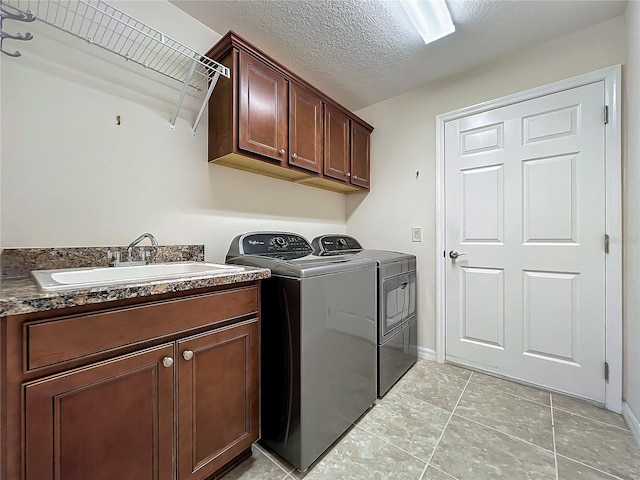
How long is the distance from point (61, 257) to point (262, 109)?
1270mm

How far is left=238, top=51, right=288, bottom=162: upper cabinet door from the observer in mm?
1575

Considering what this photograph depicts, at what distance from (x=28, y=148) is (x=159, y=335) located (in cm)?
101

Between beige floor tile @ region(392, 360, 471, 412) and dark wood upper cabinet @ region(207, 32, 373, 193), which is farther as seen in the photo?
beige floor tile @ region(392, 360, 471, 412)

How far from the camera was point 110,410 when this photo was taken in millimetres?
836

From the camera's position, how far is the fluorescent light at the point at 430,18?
1.50 m

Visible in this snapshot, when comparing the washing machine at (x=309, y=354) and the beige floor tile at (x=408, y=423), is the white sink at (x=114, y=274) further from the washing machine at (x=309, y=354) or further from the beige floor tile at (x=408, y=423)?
the beige floor tile at (x=408, y=423)

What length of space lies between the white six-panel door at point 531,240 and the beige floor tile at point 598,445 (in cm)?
30

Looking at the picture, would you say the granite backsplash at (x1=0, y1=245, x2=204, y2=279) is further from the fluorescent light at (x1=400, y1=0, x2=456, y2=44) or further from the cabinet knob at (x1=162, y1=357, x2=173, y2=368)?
the fluorescent light at (x1=400, y1=0, x2=456, y2=44)

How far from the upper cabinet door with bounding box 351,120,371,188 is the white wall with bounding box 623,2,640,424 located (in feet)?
5.63

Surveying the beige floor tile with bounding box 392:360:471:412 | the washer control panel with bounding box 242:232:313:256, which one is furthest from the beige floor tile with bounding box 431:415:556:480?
the washer control panel with bounding box 242:232:313:256

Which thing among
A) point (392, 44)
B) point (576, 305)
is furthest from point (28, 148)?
point (576, 305)

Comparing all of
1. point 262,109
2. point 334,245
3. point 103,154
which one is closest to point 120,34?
point 103,154

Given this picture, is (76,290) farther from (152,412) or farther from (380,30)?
(380,30)

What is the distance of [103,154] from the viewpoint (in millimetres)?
1343
